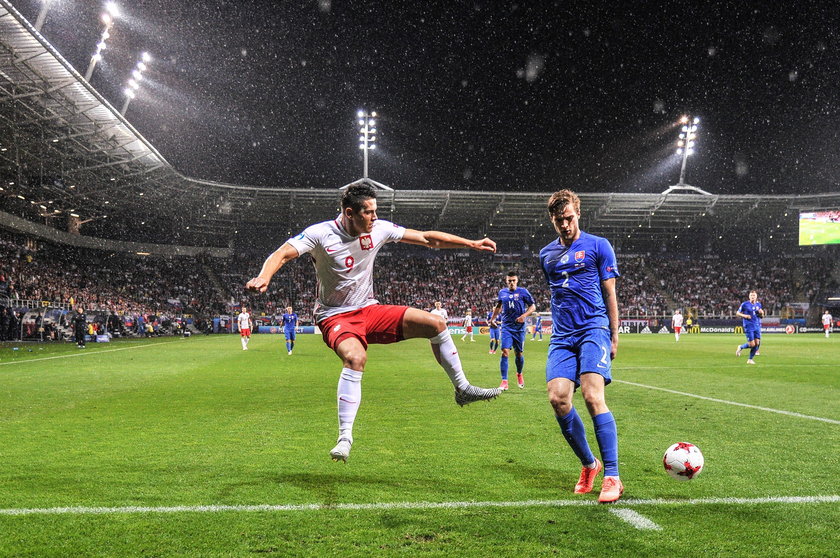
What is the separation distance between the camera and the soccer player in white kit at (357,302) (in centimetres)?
524

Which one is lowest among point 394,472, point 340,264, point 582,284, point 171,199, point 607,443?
point 394,472

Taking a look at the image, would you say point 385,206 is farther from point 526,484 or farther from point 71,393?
point 526,484

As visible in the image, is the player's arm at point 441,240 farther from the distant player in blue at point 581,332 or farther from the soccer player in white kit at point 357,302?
the distant player in blue at point 581,332

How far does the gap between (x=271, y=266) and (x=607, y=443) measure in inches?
110

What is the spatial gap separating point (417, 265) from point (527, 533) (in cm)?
5803

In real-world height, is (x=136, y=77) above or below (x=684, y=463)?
above

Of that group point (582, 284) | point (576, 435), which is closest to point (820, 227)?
point (582, 284)

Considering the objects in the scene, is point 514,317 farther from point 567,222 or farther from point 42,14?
point 42,14

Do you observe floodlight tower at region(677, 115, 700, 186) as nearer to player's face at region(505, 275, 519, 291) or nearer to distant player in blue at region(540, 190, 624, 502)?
player's face at region(505, 275, 519, 291)

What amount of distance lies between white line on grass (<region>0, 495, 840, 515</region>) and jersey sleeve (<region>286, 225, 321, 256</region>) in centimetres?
188

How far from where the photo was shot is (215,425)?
8047 mm

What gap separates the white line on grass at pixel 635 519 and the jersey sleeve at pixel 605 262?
1708 mm

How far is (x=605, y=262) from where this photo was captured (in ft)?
16.5

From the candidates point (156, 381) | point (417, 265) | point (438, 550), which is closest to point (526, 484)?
point (438, 550)
